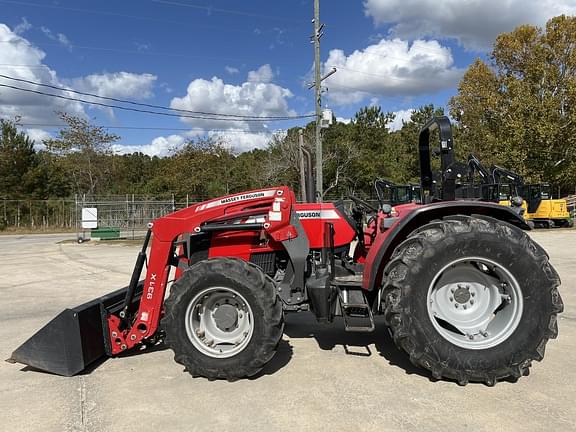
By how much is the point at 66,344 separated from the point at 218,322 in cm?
131

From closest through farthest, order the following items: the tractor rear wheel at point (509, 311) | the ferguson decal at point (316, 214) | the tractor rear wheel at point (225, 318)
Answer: the tractor rear wheel at point (509, 311) → the tractor rear wheel at point (225, 318) → the ferguson decal at point (316, 214)

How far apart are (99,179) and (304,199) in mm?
29562

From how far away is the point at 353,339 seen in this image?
473 cm

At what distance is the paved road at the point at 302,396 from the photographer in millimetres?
2977

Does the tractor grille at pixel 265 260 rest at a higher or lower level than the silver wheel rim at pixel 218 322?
higher

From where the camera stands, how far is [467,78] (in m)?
31.2

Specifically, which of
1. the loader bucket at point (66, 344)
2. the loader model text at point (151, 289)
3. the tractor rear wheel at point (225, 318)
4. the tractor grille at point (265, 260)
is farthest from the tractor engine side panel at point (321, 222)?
the loader bucket at point (66, 344)

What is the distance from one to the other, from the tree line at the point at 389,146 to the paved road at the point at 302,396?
20.3 metres

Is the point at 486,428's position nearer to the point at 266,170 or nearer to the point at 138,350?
the point at 138,350

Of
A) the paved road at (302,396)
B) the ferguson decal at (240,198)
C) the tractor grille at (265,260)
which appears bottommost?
the paved road at (302,396)

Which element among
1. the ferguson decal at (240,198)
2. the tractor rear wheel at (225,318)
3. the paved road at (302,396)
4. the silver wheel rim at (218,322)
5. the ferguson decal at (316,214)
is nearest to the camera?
the paved road at (302,396)

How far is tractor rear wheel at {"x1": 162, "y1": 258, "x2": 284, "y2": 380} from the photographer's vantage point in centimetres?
354

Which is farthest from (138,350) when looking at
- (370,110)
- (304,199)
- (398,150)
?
(370,110)

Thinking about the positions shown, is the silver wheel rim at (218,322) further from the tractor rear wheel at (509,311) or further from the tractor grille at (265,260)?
the tractor rear wheel at (509,311)
